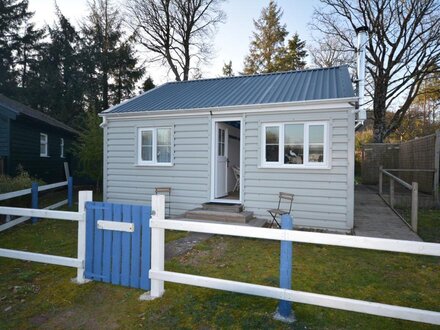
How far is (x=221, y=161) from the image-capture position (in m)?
9.31

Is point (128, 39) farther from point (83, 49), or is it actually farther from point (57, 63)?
point (57, 63)

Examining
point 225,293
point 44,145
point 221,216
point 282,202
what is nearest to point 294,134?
point 282,202

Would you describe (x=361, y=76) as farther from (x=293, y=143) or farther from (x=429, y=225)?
(x=429, y=225)

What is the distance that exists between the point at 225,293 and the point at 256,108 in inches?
212

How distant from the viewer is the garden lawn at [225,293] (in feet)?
10.6

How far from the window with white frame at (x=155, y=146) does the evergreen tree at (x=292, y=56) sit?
20880mm

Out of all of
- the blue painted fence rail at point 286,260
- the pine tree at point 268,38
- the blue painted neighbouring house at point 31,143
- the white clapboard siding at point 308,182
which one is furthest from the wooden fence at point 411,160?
the blue painted neighbouring house at point 31,143

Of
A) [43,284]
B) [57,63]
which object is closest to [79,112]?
[57,63]

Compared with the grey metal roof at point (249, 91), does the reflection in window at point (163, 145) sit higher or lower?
lower

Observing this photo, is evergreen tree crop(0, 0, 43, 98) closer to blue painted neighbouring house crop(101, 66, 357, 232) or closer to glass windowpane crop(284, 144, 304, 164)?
blue painted neighbouring house crop(101, 66, 357, 232)

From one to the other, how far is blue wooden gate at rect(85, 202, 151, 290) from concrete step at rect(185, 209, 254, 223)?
154 inches

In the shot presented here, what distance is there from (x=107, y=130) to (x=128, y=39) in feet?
57.8

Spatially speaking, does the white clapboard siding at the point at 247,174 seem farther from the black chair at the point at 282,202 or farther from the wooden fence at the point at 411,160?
the wooden fence at the point at 411,160

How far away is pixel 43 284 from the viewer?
4.28 metres
